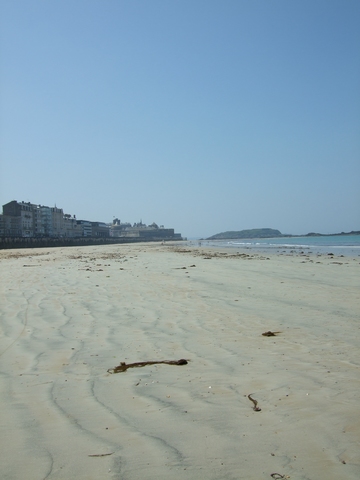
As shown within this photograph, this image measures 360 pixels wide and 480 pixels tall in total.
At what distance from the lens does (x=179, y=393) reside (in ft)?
10.5

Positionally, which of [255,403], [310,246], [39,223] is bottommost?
[255,403]

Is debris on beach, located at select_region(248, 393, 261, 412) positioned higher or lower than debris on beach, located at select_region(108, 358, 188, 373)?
lower

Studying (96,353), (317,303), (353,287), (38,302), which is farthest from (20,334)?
(353,287)

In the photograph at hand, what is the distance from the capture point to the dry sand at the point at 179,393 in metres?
2.26

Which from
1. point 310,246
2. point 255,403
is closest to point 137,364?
point 255,403

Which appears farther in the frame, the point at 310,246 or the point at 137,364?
the point at 310,246

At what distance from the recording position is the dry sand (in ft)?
7.43

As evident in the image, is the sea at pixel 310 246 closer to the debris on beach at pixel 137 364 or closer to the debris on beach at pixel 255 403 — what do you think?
the debris on beach at pixel 137 364

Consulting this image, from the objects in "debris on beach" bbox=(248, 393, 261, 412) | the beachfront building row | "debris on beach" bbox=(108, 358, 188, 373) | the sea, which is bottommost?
"debris on beach" bbox=(248, 393, 261, 412)

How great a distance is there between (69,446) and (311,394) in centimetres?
184

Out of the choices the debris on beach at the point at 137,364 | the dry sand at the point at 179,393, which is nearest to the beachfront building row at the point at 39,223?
the dry sand at the point at 179,393

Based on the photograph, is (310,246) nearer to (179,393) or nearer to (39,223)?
(179,393)

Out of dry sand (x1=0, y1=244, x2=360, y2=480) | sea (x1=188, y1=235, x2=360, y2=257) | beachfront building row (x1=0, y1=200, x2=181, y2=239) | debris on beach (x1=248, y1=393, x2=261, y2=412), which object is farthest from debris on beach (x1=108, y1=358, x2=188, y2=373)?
beachfront building row (x1=0, y1=200, x2=181, y2=239)

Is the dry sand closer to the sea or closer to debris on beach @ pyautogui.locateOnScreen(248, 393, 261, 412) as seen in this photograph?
debris on beach @ pyautogui.locateOnScreen(248, 393, 261, 412)
